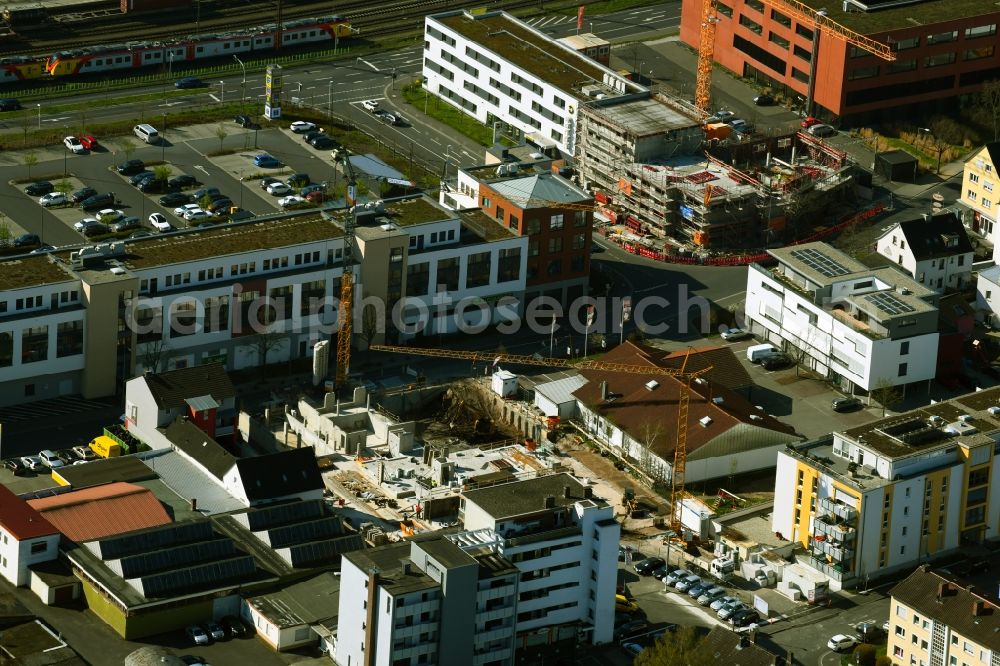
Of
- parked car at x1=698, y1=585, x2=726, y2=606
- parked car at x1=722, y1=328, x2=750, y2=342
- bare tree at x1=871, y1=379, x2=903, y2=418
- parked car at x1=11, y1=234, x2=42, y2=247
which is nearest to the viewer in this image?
parked car at x1=698, y1=585, x2=726, y2=606

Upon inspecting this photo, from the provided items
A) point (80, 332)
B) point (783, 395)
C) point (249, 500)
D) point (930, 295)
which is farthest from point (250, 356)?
point (930, 295)

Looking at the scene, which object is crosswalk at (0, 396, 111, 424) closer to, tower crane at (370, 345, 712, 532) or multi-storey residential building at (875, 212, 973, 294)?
tower crane at (370, 345, 712, 532)

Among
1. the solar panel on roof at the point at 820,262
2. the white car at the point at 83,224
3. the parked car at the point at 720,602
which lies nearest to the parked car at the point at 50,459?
the white car at the point at 83,224

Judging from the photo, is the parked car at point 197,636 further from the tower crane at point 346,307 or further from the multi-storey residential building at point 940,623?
the multi-storey residential building at point 940,623

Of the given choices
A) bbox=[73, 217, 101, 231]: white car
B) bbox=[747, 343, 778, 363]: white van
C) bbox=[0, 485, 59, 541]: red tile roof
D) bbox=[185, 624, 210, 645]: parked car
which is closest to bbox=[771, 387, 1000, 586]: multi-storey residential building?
bbox=[747, 343, 778, 363]: white van

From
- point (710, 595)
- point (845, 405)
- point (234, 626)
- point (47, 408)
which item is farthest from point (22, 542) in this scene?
point (845, 405)
